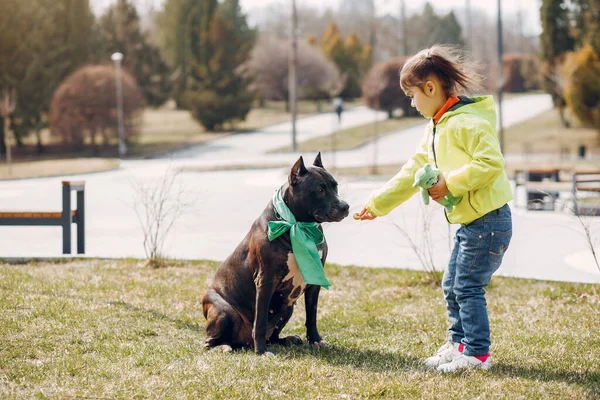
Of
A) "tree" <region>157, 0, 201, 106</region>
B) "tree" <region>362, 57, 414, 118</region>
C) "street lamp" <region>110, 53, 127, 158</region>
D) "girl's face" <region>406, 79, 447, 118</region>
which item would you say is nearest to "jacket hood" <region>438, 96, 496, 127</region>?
"girl's face" <region>406, 79, 447, 118</region>

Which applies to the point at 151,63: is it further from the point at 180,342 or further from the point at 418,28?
the point at 180,342

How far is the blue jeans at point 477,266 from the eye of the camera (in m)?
4.52

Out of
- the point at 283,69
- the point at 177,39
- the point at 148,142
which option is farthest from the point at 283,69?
the point at 148,142

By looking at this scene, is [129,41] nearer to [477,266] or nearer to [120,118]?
[120,118]

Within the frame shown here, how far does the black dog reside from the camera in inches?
188

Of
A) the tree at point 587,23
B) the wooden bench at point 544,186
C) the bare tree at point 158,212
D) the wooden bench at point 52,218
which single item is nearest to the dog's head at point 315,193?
the bare tree at point 158,212

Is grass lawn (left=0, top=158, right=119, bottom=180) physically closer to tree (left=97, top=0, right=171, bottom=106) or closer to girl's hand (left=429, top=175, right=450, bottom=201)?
tree (left=97, top=0, right=171, bottom=106)

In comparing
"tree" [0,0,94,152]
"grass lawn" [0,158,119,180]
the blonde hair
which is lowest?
"grass lawn" [0,158,119,180]

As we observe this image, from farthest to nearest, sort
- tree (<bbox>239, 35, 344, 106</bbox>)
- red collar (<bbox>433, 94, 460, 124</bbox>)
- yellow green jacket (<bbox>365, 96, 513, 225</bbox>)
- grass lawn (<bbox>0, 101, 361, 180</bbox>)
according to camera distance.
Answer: tree (<bbox>239, 35, 344, 106</bbox>) → grass lawn (<bbox>0, 101, 361, 180</bbox>) → red collar (<bbox>433, 94, 460, 124</bbox>) → yellow green jacket (<bbox>365, 96, 513, 225</bbox>)

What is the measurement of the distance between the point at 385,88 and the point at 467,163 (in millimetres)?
43838

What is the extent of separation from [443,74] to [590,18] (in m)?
33.4

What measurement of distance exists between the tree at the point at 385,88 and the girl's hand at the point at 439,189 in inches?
1689

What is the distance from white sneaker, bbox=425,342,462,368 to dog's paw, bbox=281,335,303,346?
92 centimetres

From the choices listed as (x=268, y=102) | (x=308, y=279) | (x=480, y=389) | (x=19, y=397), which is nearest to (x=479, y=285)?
(x=480, y=389)
